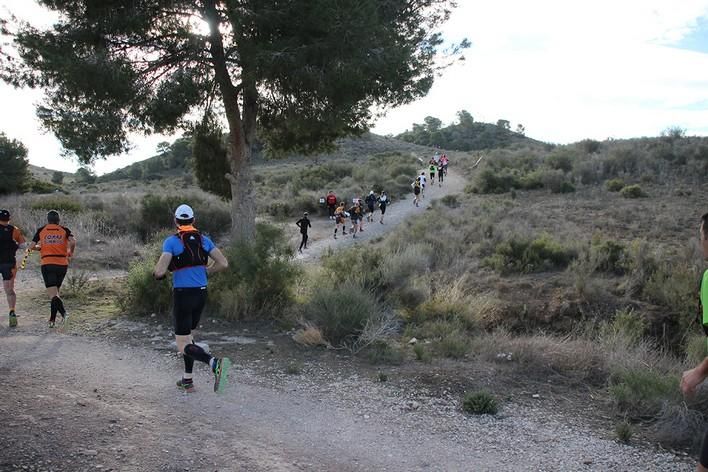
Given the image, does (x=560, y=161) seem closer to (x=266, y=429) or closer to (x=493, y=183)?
(x=493, y=183)

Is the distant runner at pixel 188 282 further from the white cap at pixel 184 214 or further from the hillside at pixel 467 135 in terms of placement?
the hillside at pixel 467 135

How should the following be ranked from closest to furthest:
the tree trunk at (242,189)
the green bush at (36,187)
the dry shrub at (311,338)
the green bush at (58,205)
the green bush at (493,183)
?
the dry shrub at (311,338) < the tree trunk at (242,189) < the green bush at (58,205) < the green bush at (493,183) < the green bush at (36,187)

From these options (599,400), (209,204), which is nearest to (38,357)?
(599,400)

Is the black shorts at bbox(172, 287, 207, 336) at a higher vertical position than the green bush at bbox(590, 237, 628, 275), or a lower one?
higher

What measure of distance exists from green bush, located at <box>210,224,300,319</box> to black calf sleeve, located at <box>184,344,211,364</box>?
3.51 meters

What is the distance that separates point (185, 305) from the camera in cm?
616

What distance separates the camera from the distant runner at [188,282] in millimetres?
6055

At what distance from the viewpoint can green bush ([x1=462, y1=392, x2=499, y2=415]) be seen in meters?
6.07

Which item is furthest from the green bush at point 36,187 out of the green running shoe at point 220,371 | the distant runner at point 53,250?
the green running shoe at point 220,371

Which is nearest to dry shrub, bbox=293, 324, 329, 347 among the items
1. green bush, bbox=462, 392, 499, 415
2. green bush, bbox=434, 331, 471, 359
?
green bush, bbox=434, 331, 471, 359

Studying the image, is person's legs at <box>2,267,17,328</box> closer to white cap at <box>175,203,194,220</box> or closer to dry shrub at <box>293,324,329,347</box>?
dry shrub at <box>293,324,329,347</box>

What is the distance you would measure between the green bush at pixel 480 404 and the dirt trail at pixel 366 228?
32.1ft

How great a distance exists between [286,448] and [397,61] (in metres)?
7.60

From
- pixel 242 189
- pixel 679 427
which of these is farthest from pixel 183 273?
pixel 242 189
